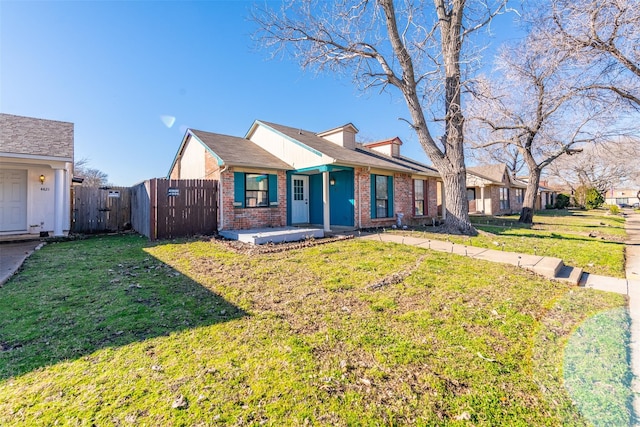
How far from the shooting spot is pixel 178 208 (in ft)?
30.7

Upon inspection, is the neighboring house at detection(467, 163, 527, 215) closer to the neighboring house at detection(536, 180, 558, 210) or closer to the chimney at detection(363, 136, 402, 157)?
the neighboring house at detection(536, 180, 558, 210)

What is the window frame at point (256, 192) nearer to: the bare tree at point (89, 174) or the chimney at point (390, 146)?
the chimney at point (390, 146)

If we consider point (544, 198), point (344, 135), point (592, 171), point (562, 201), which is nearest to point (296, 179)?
point (344, 135)

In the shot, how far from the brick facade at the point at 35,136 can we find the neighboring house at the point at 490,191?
25.9m

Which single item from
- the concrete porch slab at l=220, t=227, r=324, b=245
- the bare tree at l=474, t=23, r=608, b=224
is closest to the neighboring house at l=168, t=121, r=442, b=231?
the concrete porch slab at l=220, t=227, r=324, b=245

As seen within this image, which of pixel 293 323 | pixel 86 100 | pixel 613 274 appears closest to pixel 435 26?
pixel 613 274

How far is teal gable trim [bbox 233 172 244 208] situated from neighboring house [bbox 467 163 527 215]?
67.7 feet

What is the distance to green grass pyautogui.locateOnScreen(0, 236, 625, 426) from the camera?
2.03 meters

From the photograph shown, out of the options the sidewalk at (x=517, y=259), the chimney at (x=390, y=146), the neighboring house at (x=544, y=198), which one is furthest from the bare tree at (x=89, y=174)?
the neighboring house at (x=544, y=198)

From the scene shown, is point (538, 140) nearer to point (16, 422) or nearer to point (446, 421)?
point (446, 421)

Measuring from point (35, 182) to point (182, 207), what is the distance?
223 inches

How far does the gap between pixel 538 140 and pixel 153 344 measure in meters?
20.9

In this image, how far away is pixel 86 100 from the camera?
39.7ft

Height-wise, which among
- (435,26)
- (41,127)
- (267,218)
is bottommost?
(267,218)
